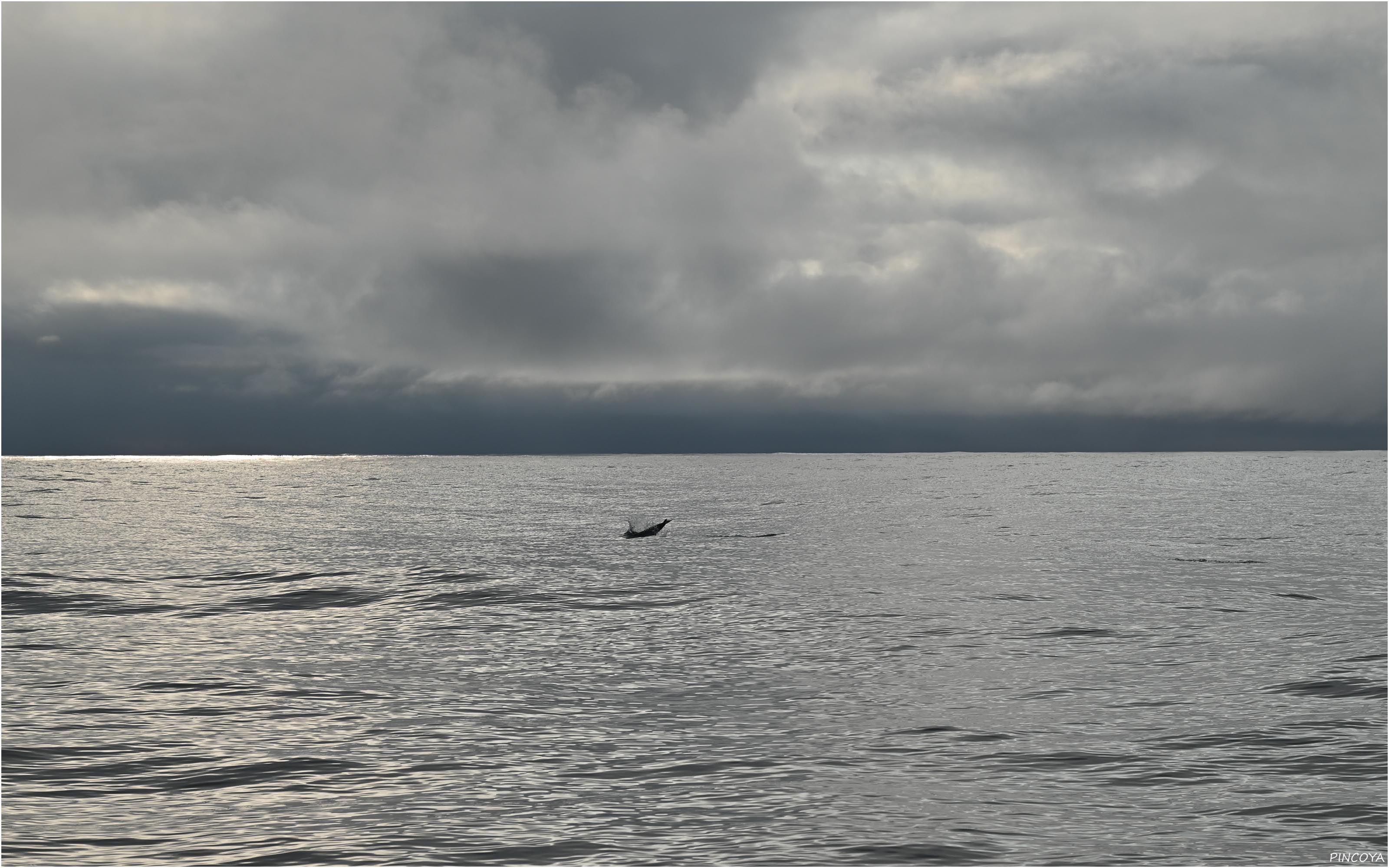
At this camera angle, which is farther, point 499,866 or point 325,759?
point 325,759

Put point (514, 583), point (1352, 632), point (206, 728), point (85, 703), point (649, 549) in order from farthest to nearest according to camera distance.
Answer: point (649, 549)
point (514, 583)
point (1352, 632)
point (85, 703)
point (206, 728)

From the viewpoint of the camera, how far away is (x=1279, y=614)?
27125mm

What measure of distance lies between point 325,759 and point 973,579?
1026 inches

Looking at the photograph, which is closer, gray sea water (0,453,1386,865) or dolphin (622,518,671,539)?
gray sea water (0,453,1386,865)

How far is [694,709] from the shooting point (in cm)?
1705

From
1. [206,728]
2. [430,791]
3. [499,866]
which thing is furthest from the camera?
[206,728]

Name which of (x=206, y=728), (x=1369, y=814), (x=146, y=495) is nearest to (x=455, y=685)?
(x=206, y=728)

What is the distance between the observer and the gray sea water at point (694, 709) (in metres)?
11.4

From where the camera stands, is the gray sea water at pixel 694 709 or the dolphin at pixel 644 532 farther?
the dolphin at pixel 644 532

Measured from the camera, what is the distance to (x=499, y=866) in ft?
34.6

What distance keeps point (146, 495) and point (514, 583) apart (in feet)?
278

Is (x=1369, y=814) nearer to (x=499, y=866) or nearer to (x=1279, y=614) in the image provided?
(x=499, y=866)

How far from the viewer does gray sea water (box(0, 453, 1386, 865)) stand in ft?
37.6

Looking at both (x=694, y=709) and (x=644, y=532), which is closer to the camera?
(x=694, y=709)
